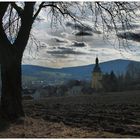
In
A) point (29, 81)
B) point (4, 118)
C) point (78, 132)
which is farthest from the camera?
point (29, 81)

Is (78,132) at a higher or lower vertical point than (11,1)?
lower

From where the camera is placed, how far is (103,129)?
1243cm

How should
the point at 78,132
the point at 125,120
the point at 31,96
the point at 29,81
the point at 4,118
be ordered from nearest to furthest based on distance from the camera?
the point at 78,132
the point at 4,118
the point at 125,120
the point at 29,81
the point at 31,96

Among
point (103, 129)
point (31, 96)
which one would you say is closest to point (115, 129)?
point (103, 129)

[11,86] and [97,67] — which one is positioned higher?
[97,67]

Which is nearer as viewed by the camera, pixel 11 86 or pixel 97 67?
pixel 11 86

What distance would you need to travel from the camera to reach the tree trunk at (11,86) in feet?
45.8

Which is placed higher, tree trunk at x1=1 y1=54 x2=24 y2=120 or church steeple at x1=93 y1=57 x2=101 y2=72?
church steeple at x1=93 y1=57 x2=101 y2=72

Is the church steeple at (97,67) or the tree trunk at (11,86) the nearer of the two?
the tree trunk at (11,86)

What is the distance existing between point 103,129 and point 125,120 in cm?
262

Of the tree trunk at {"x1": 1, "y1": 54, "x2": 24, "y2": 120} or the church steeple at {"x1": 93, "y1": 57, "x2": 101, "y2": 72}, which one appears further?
the church steeple at {"x1": 93, "y1": 57, "x2": 101, "y2": 72}

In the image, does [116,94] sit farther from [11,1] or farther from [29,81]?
[11,1]

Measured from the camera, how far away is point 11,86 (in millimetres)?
14078

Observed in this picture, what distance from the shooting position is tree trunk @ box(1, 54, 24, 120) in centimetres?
1396
